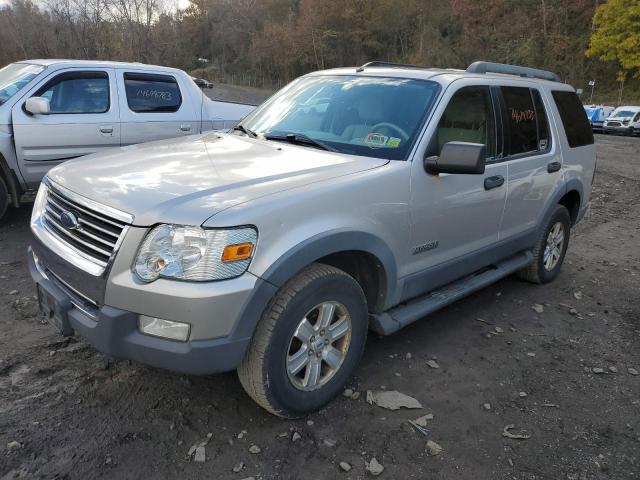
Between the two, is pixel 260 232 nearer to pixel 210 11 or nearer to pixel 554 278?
pixel 554 278

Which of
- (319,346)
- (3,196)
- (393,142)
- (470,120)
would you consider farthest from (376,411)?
(3,196)

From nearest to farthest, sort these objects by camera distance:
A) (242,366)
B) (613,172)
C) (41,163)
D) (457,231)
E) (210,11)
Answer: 1. (242,366)
2. (457,231)
3. (41,163)
4. (613,172)
5. (210,11)

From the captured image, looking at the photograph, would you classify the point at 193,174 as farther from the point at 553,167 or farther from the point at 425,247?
the point at 553,167

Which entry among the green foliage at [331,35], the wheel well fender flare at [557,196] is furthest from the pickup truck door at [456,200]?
the green foliage at [331,35]

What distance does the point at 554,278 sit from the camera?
5.41 meters

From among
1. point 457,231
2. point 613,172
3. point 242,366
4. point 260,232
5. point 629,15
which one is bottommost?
point 613,172

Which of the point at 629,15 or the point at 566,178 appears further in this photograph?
the point at 629,15

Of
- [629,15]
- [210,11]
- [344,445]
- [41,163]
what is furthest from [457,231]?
[210,11]

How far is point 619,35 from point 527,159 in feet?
166

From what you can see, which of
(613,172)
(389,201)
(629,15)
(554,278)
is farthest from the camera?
(629,15)

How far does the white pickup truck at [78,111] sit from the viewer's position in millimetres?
5902

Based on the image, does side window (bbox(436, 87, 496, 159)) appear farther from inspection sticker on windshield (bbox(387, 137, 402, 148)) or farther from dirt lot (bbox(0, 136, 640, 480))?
dirt lot (bbox(0, 136, 640, 480))

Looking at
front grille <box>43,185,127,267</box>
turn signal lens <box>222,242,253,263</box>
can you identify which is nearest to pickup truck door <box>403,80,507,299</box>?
turn signal lens <box>222,242,253,263</box>

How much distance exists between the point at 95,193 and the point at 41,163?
4.00 meters
